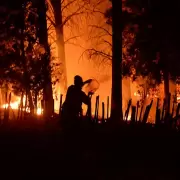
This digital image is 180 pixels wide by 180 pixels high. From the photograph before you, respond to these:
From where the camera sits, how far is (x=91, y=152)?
980cm

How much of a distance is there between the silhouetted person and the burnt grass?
1.24ft

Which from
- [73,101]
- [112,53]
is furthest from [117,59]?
[73,101]

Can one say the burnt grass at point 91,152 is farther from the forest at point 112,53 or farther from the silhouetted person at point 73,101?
the forest at point 112,53

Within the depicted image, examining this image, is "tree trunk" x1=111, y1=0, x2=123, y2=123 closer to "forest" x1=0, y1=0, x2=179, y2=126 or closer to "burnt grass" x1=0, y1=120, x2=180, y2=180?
"forest" x1=0, y1=0, x2=179, y2=126

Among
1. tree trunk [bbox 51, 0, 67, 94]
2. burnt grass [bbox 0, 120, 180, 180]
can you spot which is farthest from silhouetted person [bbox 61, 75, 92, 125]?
tree trunk [bbox 51, 0, 67, 94]

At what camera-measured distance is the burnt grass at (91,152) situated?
839 cm

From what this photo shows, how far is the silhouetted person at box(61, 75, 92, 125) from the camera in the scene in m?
10.1

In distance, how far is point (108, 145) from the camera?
10312 millimetres

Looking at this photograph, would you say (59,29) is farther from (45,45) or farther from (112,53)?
(45,45)

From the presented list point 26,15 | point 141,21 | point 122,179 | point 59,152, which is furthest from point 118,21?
point 122,179

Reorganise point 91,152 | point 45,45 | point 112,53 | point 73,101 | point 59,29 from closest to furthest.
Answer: point 91,152 → point 73,101 → point 45,45 → point 112,53 → point 59,29

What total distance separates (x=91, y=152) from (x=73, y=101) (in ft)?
4.54

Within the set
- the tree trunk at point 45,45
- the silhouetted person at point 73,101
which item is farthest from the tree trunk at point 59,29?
the silhouetted person at point 73,101

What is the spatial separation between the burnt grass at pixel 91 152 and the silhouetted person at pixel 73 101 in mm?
377
